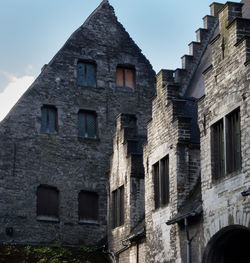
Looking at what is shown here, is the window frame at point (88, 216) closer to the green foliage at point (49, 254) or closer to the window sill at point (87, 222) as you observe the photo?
the window sill at point (87, 222)

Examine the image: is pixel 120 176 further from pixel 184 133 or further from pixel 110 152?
pixel 184 133

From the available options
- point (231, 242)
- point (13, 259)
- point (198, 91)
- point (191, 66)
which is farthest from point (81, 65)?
point (231, 242)

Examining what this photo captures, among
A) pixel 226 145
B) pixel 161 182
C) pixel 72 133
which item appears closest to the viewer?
pixel 226 145

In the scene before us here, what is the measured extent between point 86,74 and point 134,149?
6642 mm

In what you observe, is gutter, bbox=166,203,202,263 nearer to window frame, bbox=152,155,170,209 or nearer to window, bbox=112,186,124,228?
window frame, bbox=152,155,170,209

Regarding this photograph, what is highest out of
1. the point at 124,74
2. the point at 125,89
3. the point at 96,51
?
the point at 96,51

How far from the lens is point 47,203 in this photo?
30.5 m

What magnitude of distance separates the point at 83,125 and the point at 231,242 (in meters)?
14.1

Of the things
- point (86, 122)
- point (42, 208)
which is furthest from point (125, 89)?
point (42, 208)

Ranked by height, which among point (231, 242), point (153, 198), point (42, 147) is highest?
point (42, 147)

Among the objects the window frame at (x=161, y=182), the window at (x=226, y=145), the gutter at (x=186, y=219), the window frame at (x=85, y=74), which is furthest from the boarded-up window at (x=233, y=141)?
the window frame at (x=85, y=74)

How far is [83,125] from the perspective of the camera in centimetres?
3238

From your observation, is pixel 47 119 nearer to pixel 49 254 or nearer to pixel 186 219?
pixel 49 254

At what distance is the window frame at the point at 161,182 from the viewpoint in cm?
2344
